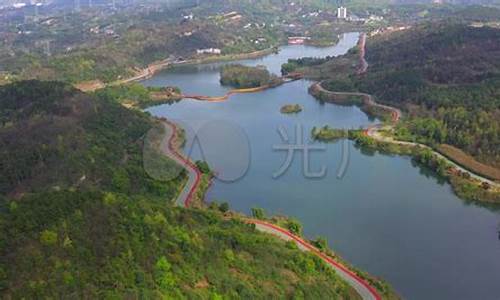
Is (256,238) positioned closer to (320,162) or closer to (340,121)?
(320,162)

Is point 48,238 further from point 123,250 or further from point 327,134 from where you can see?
point 327,134

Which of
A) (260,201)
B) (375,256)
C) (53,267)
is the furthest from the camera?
(260,201)

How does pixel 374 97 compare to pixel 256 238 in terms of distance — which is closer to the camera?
pixel 256 238

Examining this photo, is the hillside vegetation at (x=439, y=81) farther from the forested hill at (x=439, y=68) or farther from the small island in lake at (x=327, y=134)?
the small island in lake at (x=327, y=134)

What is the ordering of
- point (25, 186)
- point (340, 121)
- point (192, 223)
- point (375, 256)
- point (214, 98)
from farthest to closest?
1. point (214, 98)
2. point (340, 121)
3. point (25, 186)
4. point (375, 256)
5. point (192, 223)

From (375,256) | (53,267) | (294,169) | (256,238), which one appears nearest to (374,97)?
(294,169)

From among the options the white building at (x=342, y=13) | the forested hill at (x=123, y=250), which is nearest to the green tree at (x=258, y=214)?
the forested hill at (x=123, y=250)
